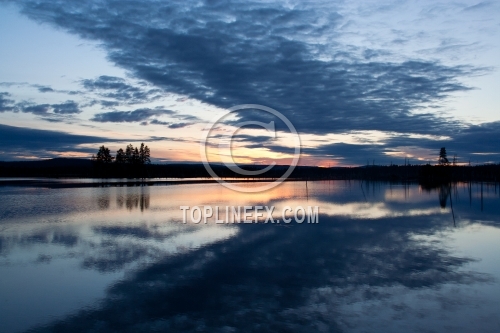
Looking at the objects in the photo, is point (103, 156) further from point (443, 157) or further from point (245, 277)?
point (245, 277)

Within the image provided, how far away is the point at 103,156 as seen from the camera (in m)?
75.1

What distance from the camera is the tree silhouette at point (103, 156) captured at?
75.1 meters

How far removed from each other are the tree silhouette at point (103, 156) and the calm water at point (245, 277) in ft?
208

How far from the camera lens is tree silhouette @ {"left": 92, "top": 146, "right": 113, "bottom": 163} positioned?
75062 millimetres

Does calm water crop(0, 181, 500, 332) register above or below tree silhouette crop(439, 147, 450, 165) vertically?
below

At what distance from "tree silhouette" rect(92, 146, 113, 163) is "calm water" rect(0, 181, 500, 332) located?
63.4 m

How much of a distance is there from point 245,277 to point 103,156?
238ft

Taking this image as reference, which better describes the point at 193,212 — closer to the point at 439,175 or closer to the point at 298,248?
the point at 298,248

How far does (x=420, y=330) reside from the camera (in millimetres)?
5676

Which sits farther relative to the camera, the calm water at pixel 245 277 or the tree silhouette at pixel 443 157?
the tree silhouette at pixel 443 157

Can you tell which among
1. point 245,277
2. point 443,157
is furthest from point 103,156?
point 245,277

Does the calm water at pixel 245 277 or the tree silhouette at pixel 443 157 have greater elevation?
the tree silhouette at pixel 443 157

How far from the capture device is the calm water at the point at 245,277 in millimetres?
5965

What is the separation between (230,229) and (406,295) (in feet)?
24.4
